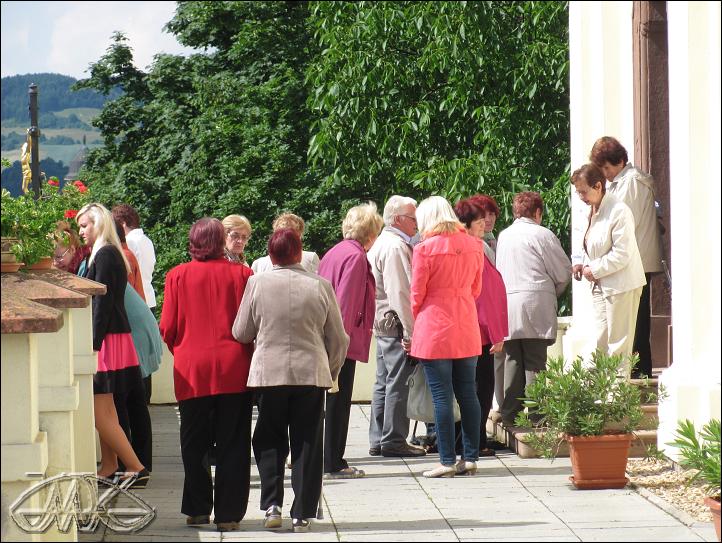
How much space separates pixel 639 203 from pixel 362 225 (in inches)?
88.2

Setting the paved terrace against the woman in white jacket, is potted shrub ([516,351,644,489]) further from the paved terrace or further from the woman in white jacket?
the woman in white jacket

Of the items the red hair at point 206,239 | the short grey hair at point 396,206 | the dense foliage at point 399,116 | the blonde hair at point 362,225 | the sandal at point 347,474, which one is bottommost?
the sandal at point 347,474

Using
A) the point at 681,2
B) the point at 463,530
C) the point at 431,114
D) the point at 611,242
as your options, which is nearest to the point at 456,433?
the point at 611,242

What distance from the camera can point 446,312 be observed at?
368 inches

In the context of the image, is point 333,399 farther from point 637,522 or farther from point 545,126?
point 545,126

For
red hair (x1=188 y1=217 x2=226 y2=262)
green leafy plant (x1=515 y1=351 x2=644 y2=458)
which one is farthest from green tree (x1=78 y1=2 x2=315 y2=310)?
red hair (x1=188 y1=217 x2=226 y2=262)

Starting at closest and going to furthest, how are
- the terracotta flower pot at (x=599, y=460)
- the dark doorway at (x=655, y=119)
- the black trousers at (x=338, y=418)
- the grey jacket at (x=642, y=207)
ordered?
the terracotta flower pot at (x=599, y=460) < the black trousers at (x=338, y=418) < the grey jacket at (x=642, y=207) < the dark doorway at (x=655, y=119)

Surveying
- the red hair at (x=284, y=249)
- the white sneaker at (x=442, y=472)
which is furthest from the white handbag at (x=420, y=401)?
the red hair at (x=284, y=249)

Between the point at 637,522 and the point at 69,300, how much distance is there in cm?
337

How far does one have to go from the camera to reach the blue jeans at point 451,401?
370 inches

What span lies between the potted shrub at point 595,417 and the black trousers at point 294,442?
1.78m

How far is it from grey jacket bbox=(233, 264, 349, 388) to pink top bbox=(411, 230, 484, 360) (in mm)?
1681

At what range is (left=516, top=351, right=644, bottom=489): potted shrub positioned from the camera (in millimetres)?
8656
